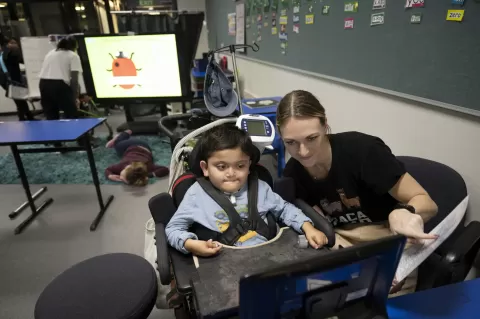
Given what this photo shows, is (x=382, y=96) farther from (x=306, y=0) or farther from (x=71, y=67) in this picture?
(x=71, y=67)

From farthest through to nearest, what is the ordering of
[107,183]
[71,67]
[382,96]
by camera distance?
[71,67] < [107,183] < [382,96]

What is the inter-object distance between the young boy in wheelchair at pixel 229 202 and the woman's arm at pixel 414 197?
331mm

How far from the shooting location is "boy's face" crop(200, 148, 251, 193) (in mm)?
1353

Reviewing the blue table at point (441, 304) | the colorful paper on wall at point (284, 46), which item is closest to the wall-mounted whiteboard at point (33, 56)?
the colorful paper on wall at point (284, 46)

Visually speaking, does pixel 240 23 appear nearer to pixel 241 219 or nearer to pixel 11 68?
pixel 241 219

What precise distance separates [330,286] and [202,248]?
1.77 feet

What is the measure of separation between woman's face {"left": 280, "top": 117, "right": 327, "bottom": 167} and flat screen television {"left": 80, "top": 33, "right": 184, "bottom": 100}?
3.44 meters

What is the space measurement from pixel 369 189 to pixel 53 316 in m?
1.38

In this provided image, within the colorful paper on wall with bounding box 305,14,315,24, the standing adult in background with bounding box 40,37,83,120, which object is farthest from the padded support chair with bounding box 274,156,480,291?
the standing adult in background with bounding box 40,37,83,120

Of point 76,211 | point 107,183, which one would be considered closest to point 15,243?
point 76,211

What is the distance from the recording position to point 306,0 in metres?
2.32

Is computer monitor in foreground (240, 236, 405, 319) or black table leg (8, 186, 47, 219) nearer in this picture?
computer monitor in foreground (240, 236, 405, 319)

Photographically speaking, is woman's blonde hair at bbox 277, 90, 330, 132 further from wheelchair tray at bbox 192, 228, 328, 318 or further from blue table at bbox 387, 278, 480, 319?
blue table at bbox 387, 278, 480, 319

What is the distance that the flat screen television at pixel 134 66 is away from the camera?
4164 mm
